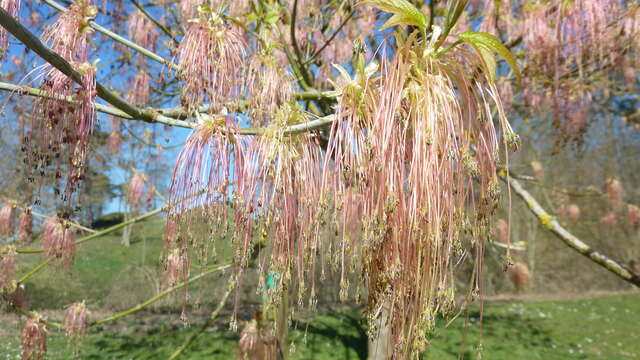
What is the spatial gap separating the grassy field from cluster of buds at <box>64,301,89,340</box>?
98 cm

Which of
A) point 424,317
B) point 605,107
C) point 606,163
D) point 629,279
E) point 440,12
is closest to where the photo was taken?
point 424,317

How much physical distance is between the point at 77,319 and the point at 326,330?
482 centimetres

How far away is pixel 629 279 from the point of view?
57.8 inches

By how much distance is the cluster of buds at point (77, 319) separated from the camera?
273 centimetres

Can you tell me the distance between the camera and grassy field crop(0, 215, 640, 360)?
5883 mm

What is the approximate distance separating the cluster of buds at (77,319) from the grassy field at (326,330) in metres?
0.98

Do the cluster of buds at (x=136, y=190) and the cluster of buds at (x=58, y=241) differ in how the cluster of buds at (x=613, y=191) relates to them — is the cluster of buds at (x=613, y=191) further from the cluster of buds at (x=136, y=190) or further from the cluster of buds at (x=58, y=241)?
the cluster of buds at (x=58, y=241)

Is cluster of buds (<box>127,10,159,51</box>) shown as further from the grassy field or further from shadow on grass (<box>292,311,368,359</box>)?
shadow on grass (<box>292,311,368,359</box>)

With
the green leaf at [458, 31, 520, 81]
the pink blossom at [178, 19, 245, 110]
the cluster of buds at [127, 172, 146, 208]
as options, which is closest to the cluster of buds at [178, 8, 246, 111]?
the pink blossom at [178, 19, 245, 110]

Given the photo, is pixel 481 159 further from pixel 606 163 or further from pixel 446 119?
pixel 606 163

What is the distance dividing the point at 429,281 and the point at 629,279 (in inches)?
47.3

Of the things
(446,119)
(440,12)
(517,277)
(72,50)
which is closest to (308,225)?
(446,119)

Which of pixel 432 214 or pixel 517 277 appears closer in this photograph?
pixel 432 214

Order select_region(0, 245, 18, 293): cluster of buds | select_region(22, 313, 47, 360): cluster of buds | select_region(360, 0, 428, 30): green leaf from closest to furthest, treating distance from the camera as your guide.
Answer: select_region(360, 0, 428, 30): green leaf, select_region(22, 313, 47, 360): cluster of buds, select_region(0, 245, 18, 293): cluster of buds
